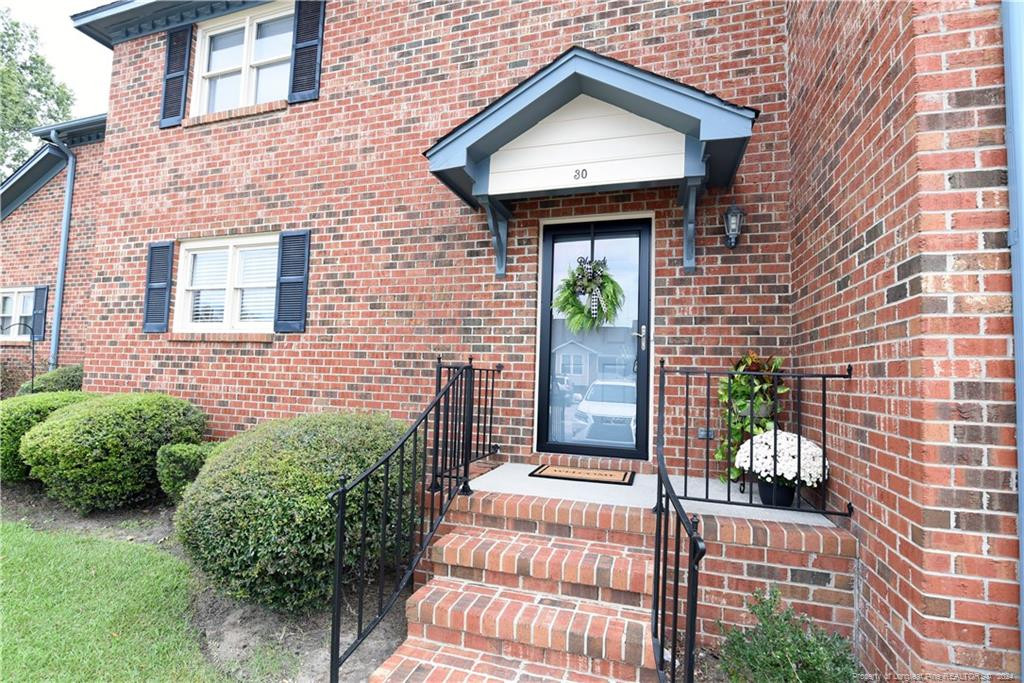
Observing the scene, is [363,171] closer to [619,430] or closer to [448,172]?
[448,172]

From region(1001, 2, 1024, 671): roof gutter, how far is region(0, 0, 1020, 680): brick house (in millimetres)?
41

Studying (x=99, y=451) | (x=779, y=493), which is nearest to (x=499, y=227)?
(x=779, y=493)

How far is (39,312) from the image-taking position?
326 inches

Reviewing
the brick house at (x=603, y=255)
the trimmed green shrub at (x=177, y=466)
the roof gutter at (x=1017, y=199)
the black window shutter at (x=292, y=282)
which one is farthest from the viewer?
the black window shutter at (x=292, y=282)

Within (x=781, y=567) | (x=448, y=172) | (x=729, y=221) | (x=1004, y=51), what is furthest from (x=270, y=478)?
(x=1004, y=51)

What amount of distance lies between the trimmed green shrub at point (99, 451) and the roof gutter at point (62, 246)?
15.0 feet

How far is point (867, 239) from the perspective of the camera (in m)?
2.34

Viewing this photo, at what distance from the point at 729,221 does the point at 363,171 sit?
3.57m

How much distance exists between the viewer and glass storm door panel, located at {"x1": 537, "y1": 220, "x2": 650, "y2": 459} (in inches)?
160

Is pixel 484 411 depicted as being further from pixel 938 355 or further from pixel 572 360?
pixel 938 355

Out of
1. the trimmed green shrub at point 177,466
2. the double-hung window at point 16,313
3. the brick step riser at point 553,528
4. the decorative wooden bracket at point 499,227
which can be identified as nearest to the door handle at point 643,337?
the decorative wooden bracket at point 499,227

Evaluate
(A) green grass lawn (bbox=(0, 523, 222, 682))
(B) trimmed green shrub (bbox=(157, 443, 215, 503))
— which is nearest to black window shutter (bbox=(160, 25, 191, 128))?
(B) trimmed green shrub (bbox=(157, 443, 215, 503))

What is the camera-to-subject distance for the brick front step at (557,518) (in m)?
2.81

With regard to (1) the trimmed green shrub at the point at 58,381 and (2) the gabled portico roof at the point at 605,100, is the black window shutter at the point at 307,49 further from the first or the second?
(1) the trimmed green shrub at the point at 58,381
